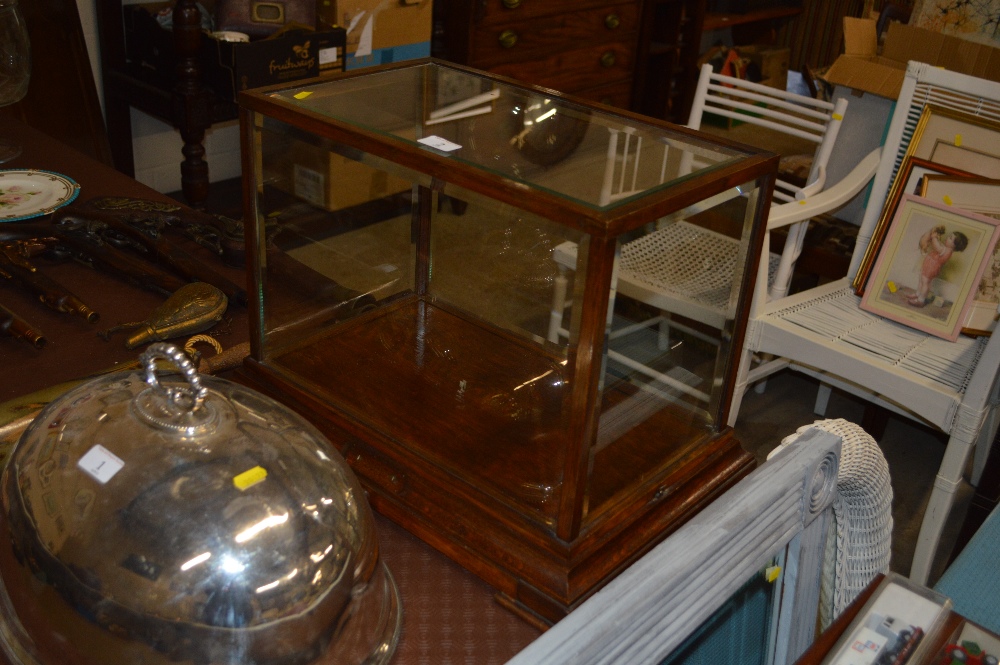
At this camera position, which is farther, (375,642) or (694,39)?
(694,39)

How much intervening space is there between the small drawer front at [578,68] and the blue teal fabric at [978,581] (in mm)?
2488

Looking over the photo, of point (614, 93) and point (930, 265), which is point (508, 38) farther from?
point (930, 265)

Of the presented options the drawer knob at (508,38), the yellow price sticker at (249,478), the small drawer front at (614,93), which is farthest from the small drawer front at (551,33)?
the yellow price sticker at (249,478)

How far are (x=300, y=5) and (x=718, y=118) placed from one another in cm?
315

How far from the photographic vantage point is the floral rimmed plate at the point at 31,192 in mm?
1636

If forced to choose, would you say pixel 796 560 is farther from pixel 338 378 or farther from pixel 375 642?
pixel 338 378

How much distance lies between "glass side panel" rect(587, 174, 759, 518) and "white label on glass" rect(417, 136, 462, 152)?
0.70 feet

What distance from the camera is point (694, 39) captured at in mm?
4387

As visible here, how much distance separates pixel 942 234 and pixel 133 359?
1672 mm

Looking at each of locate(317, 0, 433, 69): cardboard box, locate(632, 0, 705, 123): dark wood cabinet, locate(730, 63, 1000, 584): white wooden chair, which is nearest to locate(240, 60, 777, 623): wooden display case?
locate(730, 63, 1000, 584): white wooden chair

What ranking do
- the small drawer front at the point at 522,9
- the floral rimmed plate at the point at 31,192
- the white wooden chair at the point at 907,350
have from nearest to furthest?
the floral rimmed plate at the point at 31,192 < the white wooden chair at the point at 907,350 < the small drawer front at the point at 522,9

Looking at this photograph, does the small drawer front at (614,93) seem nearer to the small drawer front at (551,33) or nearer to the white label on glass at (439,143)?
the small drawer front at (551,33)

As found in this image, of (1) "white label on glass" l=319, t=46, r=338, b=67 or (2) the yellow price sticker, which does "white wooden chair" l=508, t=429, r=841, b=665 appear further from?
(1) "white label on glass" l=319, t=46, r=338, b=67

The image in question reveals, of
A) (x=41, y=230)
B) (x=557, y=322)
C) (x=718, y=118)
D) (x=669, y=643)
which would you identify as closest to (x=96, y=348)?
(x=41, y=230)
